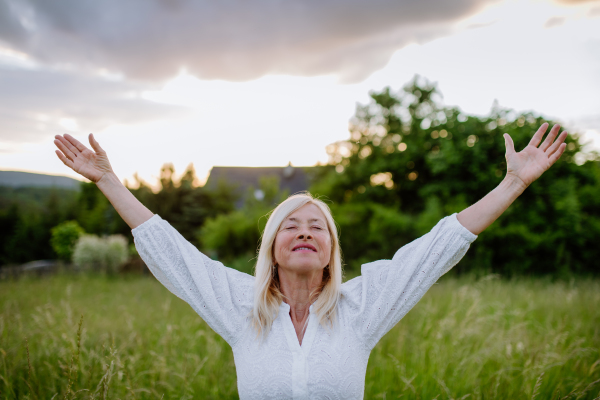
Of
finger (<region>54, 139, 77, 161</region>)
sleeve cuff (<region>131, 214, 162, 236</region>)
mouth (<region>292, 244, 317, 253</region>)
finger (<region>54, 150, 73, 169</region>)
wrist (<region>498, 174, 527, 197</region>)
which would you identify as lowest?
mouth (<region>292, 244, 317, 253</region>)

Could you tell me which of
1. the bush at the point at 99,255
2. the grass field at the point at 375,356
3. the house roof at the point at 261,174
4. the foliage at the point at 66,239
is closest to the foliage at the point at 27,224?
the foliage at the point at 66,239

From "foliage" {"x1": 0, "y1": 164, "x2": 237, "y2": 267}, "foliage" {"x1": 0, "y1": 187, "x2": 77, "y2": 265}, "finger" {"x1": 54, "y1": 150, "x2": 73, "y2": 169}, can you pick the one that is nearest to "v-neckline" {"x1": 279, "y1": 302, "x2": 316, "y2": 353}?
"finger" {"x1": 54, "y1": 150, "x2": 73, "y2": 169}

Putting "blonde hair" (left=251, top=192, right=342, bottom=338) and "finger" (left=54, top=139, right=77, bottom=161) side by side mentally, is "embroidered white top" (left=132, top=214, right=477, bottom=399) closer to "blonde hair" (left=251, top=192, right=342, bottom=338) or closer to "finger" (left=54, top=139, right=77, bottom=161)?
"blonde hair" (left=251, top=192, right=342, bottom=338)

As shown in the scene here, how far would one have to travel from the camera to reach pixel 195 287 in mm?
1612

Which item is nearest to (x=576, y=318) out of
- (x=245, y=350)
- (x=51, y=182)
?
(x=245, y=350)

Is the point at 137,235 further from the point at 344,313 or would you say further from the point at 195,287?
the point at 344,313

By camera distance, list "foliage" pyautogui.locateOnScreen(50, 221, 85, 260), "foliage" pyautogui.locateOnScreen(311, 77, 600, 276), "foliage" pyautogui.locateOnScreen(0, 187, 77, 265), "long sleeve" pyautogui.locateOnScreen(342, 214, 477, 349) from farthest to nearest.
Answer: "foliage" pyautogui.locateOnScreen(0, 187, 77, 265), "foliage" pyautogui.locateOnScreen(50, 221, 85, 260), "foliage" pyautogui.locateOnScreen(311, 77, 600, 276), "long sleeve" pyautogui.locateOnScreen(342, 214, 477, 349)

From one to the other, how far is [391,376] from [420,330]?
49.6 inches

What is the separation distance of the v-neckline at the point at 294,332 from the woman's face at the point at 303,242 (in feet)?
0.67

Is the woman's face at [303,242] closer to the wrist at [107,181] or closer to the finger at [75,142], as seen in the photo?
the wrist at [107,181]

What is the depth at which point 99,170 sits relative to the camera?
171cm

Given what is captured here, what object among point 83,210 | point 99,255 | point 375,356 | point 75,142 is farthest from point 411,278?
point 83,210

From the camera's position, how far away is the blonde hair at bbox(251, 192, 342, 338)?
1.62 meters

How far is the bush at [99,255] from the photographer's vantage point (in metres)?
10.5
